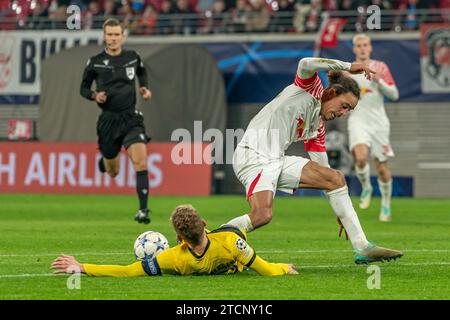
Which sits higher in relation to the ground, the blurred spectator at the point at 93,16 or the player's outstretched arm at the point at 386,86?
the blurred spectator at the point at 93,16

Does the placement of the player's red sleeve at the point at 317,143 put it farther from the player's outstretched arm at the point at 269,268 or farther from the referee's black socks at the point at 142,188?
the referee's black socks at the point at 142,188

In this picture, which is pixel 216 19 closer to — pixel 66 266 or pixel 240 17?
pixel 240 17

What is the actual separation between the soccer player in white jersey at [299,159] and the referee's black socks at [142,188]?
464 centimetres

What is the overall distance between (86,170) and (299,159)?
15227 mm

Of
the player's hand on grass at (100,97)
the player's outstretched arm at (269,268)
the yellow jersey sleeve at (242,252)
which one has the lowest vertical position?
the player's outstretched arm at (269,268)

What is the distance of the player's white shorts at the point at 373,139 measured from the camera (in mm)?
16750

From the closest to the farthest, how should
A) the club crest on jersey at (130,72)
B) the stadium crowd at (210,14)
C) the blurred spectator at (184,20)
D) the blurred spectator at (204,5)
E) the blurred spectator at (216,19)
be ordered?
1. the club crest on jersey at (130,72)
2. the stadium crowd at (210,14)
3. the blurred spectator at (216,19)
4. the blurred spectator at (184,20)
5. the blurred spectator at (204,5)

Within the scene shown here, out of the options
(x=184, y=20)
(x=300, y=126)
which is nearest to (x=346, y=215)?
(x=300, y=126)

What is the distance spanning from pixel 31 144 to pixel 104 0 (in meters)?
4.93

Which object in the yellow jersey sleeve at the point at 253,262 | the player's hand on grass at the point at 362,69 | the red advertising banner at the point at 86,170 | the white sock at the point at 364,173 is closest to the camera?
the yellow jersey sleeve at the point at 253,262

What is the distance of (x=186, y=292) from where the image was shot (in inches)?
303

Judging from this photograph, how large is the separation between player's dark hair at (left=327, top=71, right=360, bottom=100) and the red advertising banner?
47.2ft

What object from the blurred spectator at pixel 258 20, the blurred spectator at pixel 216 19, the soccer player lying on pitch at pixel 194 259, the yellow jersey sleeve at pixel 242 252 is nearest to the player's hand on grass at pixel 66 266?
the soccer player lying on pitch at pixel 194 259

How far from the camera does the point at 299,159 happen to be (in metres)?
9.82
